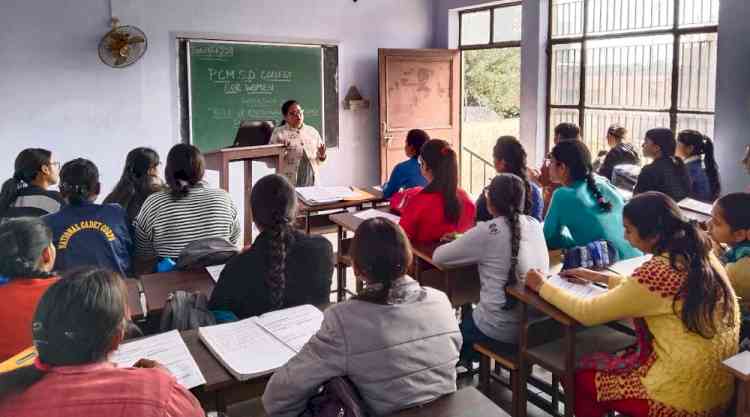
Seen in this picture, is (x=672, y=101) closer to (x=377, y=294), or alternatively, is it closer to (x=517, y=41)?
(x=517, y=41)

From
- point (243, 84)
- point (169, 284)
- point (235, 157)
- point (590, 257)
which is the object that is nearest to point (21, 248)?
point (169, 284)

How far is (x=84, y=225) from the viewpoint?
8.04 feet

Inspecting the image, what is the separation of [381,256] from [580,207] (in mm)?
1502

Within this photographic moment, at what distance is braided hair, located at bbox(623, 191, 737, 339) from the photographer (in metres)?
1.78

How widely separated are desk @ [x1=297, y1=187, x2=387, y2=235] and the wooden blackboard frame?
193cm

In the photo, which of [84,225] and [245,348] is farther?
[84,225]

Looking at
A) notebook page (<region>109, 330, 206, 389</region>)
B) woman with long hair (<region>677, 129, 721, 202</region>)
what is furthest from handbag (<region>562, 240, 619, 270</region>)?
woman with long hair (<region>677, 129, 721, 202</region>)

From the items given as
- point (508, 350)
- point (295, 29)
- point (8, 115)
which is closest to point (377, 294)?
point (508, 350)

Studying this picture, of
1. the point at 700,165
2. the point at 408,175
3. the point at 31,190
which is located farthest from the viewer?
the point at 700,165

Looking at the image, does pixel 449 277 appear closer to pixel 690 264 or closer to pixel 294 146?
pixel 690 264

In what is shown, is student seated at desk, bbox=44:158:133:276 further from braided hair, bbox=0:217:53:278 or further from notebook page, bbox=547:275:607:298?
notebook page, bbox=547:275:607:298

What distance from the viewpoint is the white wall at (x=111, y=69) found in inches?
186

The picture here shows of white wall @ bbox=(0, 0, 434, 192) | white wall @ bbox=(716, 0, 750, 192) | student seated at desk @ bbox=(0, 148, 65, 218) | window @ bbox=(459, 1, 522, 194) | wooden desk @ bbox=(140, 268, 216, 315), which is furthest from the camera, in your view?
window @ bbox=(459, 1, 522, 194)

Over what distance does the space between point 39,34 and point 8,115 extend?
0.63 m
